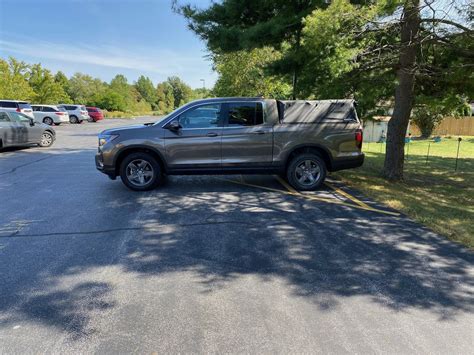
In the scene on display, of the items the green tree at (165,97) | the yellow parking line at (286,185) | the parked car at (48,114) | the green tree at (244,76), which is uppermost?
the green tree at (165,97)

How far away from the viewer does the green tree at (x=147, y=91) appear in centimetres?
10888

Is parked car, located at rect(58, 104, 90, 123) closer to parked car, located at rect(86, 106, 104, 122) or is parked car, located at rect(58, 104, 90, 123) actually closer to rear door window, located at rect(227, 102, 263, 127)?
parked car, located at rect(86, 106, 104, 122)

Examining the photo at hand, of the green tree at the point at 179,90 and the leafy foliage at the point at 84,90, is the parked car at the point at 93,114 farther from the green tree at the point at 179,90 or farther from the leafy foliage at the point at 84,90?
the green tree at the point at 179,90

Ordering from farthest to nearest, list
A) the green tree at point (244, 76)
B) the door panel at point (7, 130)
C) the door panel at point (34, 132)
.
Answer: the green tree at point (244, 76), the door panel at point (34, 132), the door panel at point (7, 130)

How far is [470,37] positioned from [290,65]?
12.7 feet

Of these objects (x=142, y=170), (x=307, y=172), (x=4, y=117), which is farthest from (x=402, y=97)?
(x=4, y=117)

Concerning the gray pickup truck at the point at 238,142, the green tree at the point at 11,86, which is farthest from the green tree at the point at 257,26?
the green tree at the point at 11,86

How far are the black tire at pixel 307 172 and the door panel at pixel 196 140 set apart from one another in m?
1.60

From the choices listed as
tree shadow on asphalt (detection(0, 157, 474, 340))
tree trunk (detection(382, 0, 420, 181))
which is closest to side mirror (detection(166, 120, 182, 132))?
tree shadow on asphalt (detection(0, 157, 474, 340))

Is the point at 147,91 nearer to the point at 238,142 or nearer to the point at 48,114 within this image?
the point at 48,114

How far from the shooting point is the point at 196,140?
281 inches

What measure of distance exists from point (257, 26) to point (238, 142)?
3.25 metres

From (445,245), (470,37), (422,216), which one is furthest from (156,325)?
(470,37)

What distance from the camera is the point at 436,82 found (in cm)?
938
